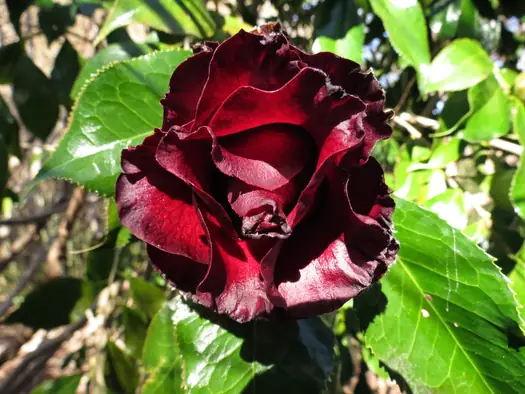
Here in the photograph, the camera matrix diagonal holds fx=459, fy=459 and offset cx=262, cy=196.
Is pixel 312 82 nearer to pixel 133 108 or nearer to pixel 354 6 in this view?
pixel 133 108

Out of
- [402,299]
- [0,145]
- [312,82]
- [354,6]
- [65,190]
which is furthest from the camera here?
[65,190]

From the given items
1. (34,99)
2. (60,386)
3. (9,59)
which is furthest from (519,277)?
(9,59)

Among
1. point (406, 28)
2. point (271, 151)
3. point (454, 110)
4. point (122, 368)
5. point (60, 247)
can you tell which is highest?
point (271, 151)

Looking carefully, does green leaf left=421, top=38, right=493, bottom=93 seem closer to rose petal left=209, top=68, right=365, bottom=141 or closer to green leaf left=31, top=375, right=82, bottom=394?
rose petal left=209, top=68, right=365, bottom=141

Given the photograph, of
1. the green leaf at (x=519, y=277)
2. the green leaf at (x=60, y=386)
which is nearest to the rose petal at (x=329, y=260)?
the green leaf at (x=519, y=277)

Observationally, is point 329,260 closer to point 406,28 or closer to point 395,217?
point 395,217

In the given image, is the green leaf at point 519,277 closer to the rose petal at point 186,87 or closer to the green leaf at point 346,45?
the green leaf at point 346,45

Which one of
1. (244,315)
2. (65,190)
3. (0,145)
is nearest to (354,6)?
(244,315)
